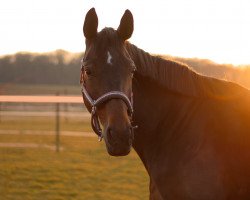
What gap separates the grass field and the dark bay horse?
4.13 m

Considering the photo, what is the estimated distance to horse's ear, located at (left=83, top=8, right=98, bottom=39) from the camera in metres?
3.56

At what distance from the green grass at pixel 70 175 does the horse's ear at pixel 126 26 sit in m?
4.49

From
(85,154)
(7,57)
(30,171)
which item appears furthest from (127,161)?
(7,57)

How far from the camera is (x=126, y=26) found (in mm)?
3578

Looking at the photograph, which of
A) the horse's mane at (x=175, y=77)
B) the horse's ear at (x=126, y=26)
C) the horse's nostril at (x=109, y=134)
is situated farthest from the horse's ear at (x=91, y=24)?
the horse's nostril at (x=109, y=134)

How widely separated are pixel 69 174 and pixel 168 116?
6079 mm

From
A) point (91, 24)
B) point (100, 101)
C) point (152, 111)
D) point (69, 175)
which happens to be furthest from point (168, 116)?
point (69, 175)

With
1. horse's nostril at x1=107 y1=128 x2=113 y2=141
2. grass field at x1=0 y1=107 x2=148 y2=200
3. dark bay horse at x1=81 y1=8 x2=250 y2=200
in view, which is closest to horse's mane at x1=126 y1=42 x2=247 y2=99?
dark bay horse at x1=81 y1=8 x2=250 y2=200

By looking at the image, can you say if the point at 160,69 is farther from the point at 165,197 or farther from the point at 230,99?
the point at 165,197

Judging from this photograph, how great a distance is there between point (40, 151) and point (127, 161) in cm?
276

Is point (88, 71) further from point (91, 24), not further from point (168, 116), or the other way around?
point (168, 116)

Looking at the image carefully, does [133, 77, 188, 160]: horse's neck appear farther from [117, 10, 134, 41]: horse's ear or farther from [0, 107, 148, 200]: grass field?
[0, 107, 148, 200]: grass field

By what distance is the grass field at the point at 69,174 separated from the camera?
788cm

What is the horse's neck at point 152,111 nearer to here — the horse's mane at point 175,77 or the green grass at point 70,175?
the horse's mane at point 175,77
